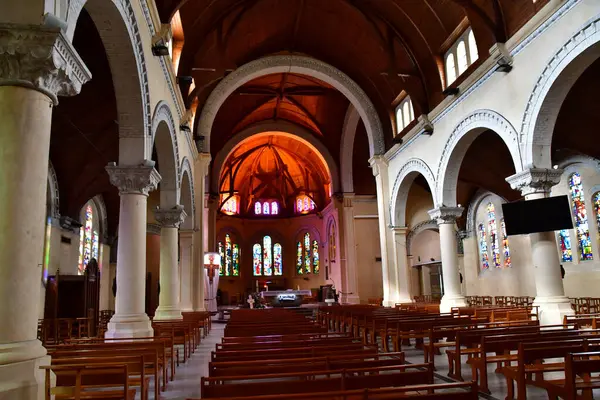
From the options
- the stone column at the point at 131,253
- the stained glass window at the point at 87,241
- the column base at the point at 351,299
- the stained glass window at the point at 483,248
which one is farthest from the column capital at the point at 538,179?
the stained glass window at the point at 87,241

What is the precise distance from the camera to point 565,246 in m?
19.2

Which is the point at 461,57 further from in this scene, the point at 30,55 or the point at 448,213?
the point at 30,55

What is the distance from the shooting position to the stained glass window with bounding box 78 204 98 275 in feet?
73.5

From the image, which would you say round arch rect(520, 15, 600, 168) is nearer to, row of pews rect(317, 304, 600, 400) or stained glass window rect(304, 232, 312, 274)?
row of pews rect(317, 304, 600, 400)

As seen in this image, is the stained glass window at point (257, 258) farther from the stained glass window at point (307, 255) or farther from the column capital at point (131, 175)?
the column capital at point (131, 175)

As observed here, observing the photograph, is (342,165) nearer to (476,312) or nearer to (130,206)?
(476,312)

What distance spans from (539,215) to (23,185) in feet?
35.3

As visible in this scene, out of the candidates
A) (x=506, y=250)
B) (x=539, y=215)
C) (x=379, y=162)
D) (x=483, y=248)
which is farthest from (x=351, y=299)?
(x=539, y=215)

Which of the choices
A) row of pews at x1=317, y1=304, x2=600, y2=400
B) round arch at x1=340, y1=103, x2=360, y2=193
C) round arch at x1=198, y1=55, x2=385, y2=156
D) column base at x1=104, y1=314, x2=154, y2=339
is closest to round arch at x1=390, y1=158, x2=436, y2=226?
round arch at x1=198, y1=55, x2=385, y2=156

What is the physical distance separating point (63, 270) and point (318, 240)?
2312cm

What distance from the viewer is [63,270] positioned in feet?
63.8

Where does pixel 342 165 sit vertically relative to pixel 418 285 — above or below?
above

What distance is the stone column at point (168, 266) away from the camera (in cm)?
1474

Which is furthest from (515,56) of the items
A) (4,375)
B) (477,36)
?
(4,375)
